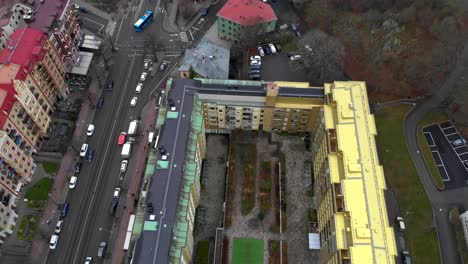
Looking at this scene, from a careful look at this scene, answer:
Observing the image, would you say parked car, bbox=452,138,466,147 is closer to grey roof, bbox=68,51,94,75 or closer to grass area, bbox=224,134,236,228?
grass area, bbox=224,134,236,228

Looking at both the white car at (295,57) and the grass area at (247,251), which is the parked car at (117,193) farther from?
the white car at (295,57)

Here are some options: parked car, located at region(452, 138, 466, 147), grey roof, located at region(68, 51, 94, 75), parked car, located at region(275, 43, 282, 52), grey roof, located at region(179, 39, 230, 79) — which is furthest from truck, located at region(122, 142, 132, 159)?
parked car, located at region(452, 138, 466, 147)

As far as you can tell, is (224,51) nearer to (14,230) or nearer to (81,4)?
(81,4)

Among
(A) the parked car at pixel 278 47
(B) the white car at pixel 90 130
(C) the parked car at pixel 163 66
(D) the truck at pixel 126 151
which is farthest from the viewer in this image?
(C) the parked car at pixel 163 66

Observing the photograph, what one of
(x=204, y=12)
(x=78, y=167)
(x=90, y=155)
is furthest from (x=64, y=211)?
(x=204, y=12)

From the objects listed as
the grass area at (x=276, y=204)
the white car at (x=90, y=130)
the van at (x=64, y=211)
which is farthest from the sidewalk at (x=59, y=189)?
the grass area at (x=276, y=204)

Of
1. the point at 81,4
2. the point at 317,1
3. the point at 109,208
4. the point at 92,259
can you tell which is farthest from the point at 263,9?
the point at 92,259

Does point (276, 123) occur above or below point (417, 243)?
above
